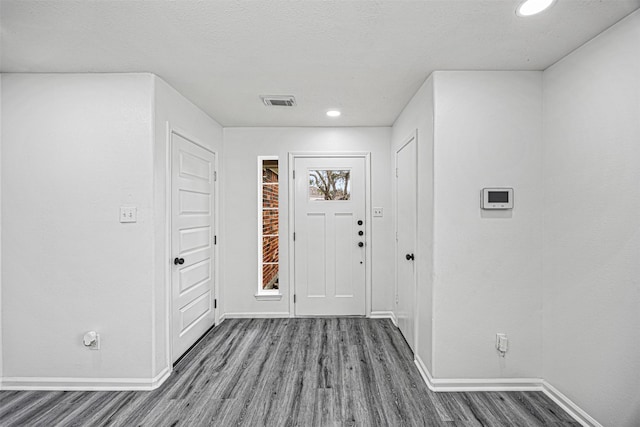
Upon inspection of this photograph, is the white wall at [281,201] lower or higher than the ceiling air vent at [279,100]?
lower

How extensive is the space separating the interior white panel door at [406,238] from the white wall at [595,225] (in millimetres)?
974

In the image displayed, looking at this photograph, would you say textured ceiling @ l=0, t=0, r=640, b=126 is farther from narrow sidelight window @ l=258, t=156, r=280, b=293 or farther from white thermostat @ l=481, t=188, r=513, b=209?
narrow sidelight window @ l=258, t=156, r=280, b=293

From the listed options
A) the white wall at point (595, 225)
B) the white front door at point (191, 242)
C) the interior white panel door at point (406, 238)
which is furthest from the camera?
the interior white panel door at point (406, 238)

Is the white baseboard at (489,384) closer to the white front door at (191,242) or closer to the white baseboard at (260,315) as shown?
the white baseboard at (260,315)

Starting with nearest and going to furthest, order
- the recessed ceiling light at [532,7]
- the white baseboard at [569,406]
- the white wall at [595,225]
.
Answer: the recessed ceiling light at [532,7]
the white wall at [595,225]
the white baseboard at [569,406]

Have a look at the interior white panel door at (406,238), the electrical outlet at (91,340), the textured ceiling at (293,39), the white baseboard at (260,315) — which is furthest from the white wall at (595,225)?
the electrical outlet at (91,340)

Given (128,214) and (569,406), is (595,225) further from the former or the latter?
Answer: (128,214)

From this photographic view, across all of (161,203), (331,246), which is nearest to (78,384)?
(161,203)

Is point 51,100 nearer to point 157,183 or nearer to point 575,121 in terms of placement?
point 157,183

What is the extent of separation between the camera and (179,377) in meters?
2.44

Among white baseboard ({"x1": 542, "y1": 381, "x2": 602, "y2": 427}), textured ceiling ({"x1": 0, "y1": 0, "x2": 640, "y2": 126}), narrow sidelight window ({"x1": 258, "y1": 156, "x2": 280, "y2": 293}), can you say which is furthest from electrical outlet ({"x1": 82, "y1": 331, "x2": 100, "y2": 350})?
white baseboard ({"x1": 542, "y1": 381, "x2": 602, "y2": 427})

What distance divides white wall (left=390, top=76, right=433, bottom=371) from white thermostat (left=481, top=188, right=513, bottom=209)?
1.23 feet

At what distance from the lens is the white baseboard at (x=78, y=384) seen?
2.28m

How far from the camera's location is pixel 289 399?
2.15m
